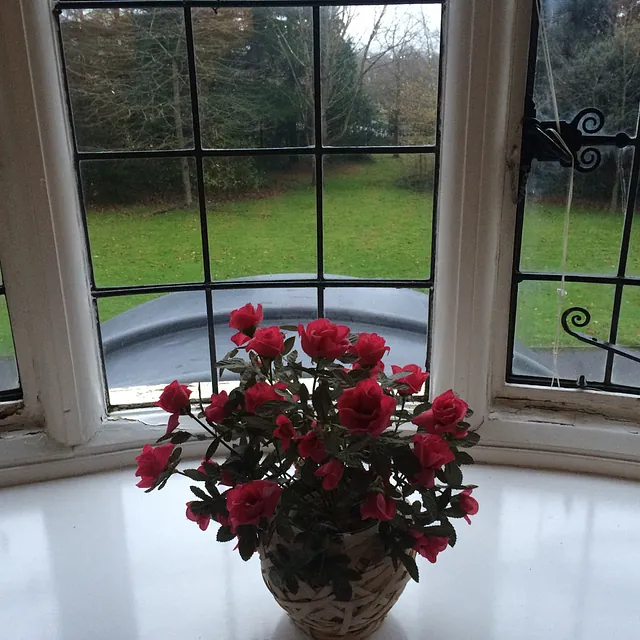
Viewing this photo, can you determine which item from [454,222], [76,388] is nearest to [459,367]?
[454,222]

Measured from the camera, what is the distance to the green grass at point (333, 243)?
1129mm

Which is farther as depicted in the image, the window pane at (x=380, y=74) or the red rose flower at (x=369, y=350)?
the window pane at (x=380, y=74)

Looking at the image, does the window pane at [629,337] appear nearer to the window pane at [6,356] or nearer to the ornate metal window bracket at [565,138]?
the ornate metal window bracket at [565,138]

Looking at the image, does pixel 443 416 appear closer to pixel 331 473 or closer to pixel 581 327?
pixel 331 473

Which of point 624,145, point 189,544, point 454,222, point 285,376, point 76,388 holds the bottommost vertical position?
point 189,544

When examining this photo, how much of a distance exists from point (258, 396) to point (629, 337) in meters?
0.75

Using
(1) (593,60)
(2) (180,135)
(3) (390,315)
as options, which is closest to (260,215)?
(2) (180,135)

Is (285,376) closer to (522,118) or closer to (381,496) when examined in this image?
(381,496)

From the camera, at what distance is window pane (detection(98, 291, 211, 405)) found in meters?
1.21

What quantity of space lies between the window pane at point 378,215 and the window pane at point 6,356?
558 millimetres

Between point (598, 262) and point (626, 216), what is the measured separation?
9cm

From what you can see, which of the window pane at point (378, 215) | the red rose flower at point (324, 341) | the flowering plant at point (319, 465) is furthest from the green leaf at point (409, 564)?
the window pane at point (378, 215)

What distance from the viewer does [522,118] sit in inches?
41.1

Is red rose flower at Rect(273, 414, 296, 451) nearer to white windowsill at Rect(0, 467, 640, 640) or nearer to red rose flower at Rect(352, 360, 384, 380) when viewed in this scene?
red rose flower at Rect(352, 360, 384, 380)
